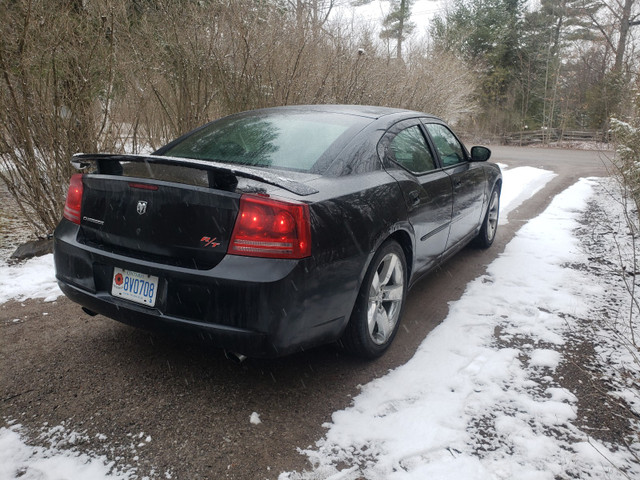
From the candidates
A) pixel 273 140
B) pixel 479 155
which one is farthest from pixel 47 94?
pixel 479 155

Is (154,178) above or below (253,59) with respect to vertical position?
below

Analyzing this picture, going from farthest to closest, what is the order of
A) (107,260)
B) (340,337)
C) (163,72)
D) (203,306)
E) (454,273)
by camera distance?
(163,72) < (454,273) < (340,337) < (107,260) < (203,306)

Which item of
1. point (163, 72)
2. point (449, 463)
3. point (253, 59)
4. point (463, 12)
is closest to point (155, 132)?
point (163, 72)

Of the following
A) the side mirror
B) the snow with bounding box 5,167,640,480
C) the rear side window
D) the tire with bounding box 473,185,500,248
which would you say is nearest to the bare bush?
the snow with bounding box 5,167,640,480

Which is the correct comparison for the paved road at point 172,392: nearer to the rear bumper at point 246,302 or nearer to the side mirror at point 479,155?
the rear bumper at point 246,302

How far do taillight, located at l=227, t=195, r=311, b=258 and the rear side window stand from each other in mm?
1316

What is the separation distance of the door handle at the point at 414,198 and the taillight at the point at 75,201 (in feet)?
6.77

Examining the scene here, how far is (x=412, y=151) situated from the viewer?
3.66 metres

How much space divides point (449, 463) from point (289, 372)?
1.08 meters

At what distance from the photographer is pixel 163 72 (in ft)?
21.9

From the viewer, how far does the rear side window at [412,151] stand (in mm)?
3408

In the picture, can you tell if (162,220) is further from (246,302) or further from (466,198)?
(466,198)

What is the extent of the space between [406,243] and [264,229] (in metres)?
A: 1.33

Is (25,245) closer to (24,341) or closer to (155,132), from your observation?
(24,341)
